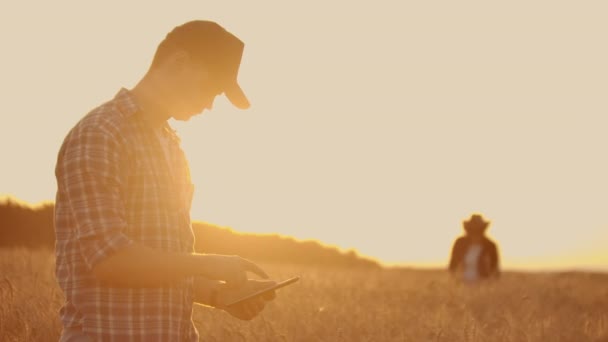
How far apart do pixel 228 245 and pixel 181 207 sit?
1963 cm

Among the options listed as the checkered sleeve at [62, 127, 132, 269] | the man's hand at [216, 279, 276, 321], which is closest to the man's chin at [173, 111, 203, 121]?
the checkered sleeve at [62, 127, 132, 269]

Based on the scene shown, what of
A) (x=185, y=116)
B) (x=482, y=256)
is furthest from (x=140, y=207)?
(x=482, y=256)

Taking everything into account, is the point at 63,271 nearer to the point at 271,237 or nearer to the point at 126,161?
the point at 126,161

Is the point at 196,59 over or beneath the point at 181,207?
over

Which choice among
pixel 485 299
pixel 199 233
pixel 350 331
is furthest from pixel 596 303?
pixel 199 233

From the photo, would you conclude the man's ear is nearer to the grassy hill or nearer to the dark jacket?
the grassy hill

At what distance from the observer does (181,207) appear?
3.09m

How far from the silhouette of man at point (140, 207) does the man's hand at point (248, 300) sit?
12mm

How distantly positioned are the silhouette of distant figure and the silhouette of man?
17310 millimetres

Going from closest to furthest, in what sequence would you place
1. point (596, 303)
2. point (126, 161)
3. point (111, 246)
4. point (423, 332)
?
point (111, 246) < point (126, 161) < point (423, 332) < point (596, 303)

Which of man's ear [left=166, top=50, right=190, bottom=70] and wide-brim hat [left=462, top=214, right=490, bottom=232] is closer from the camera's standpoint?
man's ear [left=166, top=50, right=190, bottom=70]

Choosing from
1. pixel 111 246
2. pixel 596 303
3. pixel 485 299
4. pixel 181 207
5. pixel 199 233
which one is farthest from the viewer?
pixel 199 233

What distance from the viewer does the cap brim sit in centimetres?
301

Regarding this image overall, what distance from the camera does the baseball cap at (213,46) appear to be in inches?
114
